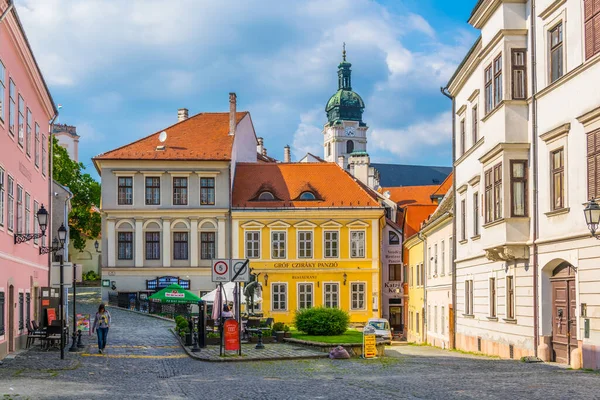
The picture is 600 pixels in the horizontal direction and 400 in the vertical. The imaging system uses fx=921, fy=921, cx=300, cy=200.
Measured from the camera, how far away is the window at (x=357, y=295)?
58125 mm

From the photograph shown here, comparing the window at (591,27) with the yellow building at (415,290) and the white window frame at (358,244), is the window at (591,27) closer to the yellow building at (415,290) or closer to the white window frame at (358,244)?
the yellow building at (415,290)

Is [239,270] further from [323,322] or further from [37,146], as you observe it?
[37,146]

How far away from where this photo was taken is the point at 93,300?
5912cm

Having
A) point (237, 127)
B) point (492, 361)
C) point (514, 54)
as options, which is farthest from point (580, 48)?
point (237, 127)

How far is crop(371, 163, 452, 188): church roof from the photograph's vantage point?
148 meters

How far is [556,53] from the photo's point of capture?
927 inches

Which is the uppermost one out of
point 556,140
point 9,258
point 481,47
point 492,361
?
point 481,47

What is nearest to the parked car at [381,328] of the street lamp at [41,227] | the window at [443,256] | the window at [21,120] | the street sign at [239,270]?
the window at [443,256]

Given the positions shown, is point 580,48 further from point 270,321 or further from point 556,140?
point 270,321

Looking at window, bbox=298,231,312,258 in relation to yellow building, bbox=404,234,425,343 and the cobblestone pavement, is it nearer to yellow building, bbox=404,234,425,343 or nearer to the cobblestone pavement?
yellow building, bbox=404,234,425,343

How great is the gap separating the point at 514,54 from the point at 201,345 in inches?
541

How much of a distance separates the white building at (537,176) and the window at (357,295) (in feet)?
85.0

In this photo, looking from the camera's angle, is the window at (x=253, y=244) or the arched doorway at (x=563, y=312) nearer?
the arched doorway at (x=563, y=312)

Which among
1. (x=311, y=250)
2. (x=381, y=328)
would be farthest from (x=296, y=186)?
(x=381, y=328)
